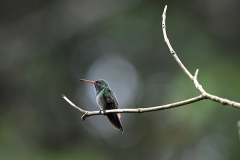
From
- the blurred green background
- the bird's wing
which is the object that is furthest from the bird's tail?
the blurred green background

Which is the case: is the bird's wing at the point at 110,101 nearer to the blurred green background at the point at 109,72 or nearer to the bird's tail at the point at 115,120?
the bird's tail at the point at 115,120

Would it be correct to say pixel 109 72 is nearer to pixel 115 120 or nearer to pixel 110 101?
pixel 110 101

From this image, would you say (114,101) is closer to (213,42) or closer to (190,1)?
(213,42)

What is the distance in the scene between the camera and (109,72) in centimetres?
1433

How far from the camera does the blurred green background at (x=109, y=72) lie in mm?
12023

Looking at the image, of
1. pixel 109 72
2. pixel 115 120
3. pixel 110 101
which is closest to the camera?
pixel 115 120

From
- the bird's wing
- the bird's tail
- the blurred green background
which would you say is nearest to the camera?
the bird's tail

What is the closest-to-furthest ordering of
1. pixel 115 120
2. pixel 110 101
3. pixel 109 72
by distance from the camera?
pixel 115 120
pixel 110 101
pixel 109 72

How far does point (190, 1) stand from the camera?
14062 mm

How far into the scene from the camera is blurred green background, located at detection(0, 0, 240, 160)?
1202 cm

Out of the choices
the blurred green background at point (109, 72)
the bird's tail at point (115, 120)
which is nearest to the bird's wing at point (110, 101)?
the bird's tail at point (115, 120)

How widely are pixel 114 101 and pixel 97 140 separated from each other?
28.9ft

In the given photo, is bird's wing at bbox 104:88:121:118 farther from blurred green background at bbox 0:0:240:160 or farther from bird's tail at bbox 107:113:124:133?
blurred green background at bbox 0:0:240:160

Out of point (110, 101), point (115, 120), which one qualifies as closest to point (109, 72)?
point (110, 101)
